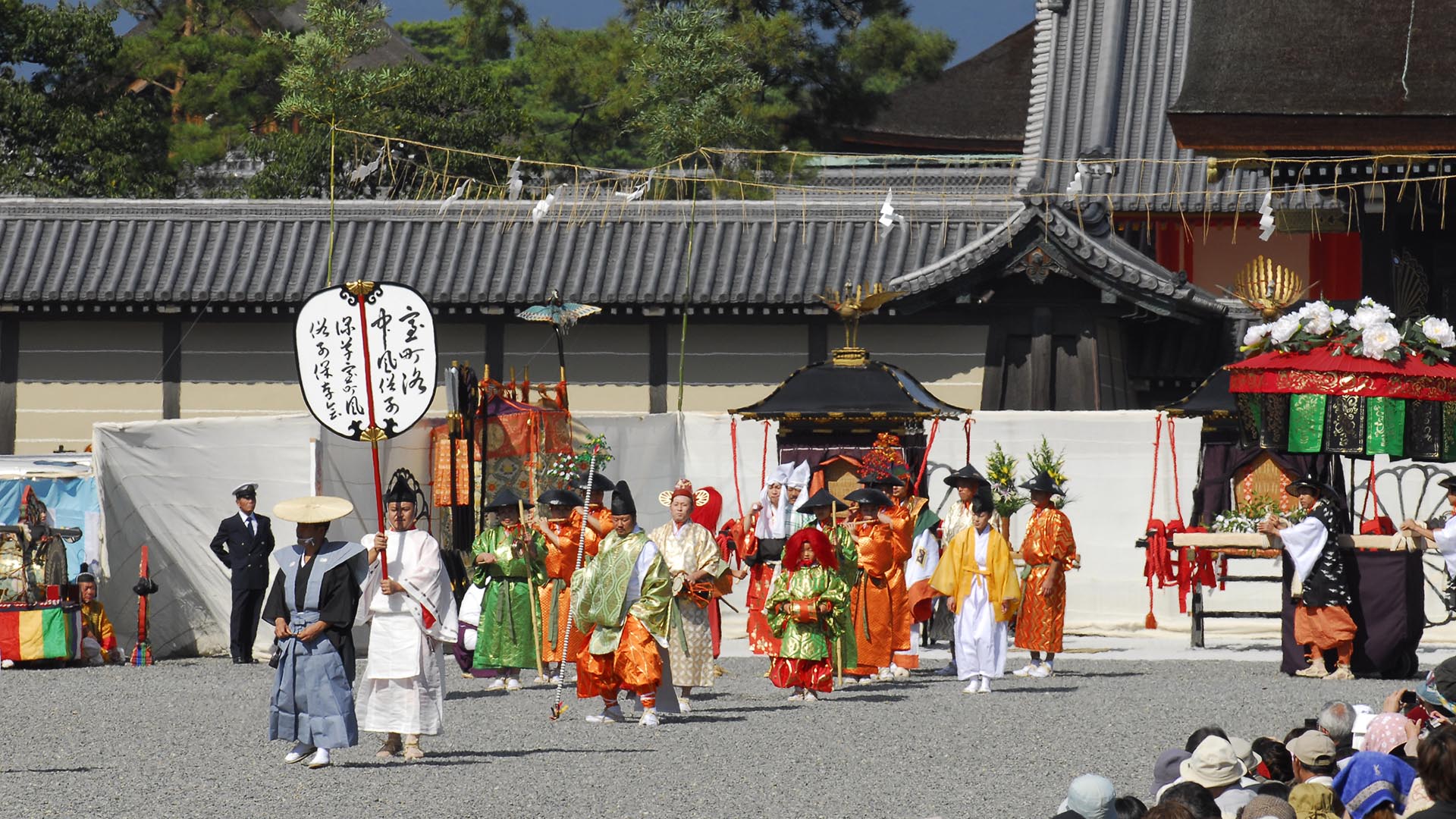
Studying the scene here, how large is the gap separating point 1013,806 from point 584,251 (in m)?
13.2

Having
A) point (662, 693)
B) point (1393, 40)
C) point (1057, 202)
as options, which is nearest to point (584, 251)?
point (1057, 202)

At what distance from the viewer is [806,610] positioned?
1215 centimetres

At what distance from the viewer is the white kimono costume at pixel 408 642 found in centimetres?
987

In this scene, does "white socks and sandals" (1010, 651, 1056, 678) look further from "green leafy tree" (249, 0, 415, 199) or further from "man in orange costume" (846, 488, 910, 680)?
"green leafy tree" (249, 0, 415, 199)

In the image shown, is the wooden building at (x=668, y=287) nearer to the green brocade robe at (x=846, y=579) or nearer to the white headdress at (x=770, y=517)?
the white headdress at (x=770, y=517)

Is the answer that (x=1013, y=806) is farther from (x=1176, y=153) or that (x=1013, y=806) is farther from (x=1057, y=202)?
(x=1176, y=153)

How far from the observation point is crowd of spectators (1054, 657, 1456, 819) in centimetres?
584

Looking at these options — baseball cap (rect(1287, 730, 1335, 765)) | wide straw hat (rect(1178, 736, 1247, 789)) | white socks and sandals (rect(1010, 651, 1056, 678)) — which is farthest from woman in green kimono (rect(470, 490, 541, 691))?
wide straw hat (rect(1178, 736, 1247, 789))

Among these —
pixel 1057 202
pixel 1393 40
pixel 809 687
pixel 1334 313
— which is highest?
pixel 1393 40

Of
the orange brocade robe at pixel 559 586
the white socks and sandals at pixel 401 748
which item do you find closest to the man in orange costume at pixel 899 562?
the orange brocade robe at pixel 559 586

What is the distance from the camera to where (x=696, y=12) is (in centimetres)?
2470

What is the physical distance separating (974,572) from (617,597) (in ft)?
9.63

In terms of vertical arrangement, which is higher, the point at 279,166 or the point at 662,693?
the point at 279,166

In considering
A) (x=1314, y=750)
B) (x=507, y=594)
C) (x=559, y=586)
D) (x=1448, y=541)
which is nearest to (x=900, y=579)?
(x=559, y=586)
